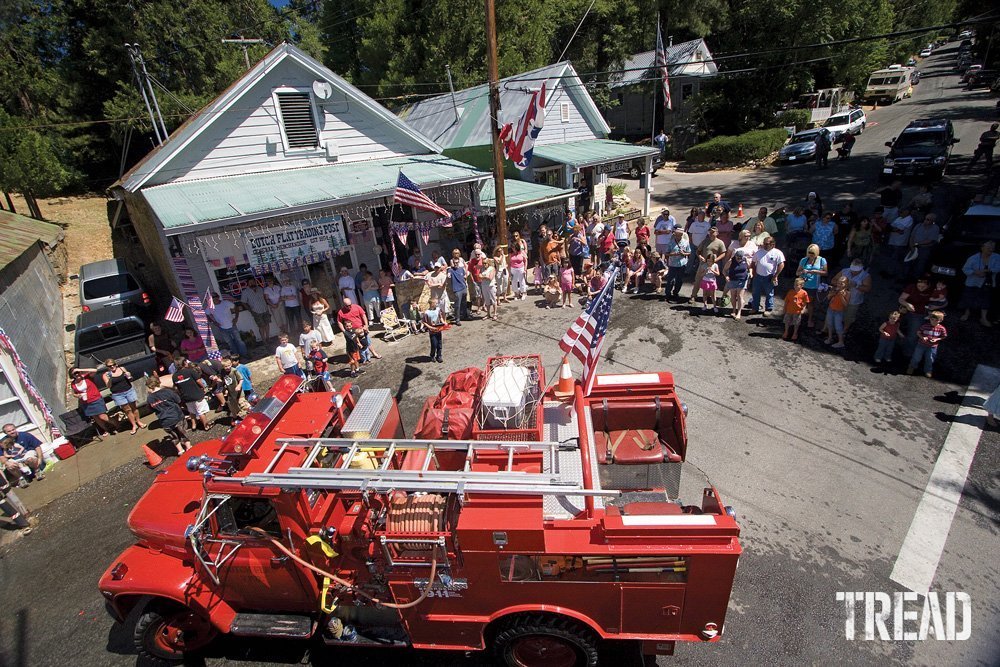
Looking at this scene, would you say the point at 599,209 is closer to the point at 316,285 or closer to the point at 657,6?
the point at 316,285

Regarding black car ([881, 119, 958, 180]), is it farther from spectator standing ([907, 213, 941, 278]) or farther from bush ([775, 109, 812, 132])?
bush ([775, 109, 812, 132])

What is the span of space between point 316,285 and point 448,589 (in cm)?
1153

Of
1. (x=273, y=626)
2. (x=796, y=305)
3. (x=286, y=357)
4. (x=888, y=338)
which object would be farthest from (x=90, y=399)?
(x=888, y=338)

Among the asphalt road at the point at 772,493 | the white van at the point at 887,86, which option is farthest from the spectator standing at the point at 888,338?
the white van at the point at 887,86

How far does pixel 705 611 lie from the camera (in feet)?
13.4

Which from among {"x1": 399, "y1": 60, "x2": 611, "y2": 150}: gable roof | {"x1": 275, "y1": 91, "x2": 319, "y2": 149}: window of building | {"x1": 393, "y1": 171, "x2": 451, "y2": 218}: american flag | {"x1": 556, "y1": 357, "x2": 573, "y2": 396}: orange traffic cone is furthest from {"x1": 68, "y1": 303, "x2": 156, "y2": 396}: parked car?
{"x1": 399, "y1": 60, "x2": 611, "y2": 150}: gable roof

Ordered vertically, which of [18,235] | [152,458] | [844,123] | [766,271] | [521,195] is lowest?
[152,458]

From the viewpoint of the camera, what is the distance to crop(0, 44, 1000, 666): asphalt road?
5129 mm

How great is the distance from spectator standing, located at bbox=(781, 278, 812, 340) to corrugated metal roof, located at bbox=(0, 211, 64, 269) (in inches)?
634

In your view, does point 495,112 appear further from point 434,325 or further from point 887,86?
point 887,86

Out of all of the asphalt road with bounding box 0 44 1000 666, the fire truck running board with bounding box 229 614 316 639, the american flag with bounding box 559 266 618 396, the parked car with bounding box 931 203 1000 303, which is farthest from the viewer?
the parked car with bounding box 931 203 1000 303

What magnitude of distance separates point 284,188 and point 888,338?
1380 cm

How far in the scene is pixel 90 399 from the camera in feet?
30.4

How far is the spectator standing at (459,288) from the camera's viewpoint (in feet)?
40.9
